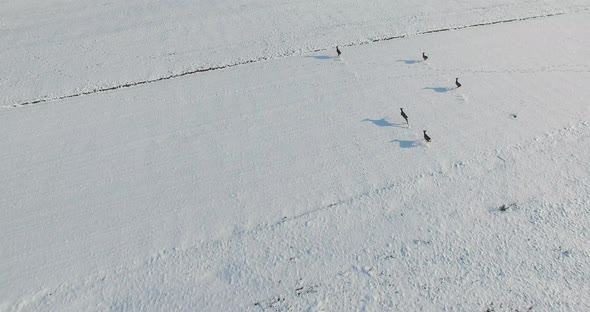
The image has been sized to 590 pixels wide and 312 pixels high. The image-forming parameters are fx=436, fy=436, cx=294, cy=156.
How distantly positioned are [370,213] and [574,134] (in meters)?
5.35

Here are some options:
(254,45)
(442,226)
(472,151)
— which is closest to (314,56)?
(254,45)

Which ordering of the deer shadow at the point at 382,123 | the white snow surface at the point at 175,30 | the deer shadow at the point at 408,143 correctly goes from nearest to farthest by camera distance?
1. the deer shadow at the point at 408,143
2. the deer shadow at the point at 382,123
3. the white snow surface at the point at 175,30

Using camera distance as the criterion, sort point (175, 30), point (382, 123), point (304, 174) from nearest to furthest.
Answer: point (304, 174), point (382, 123), point (175, 30)

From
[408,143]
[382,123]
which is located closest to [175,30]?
[382,123]

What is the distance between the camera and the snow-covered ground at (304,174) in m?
7.28

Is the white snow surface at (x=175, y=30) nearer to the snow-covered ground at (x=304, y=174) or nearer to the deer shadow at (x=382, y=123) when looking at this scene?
the snow-covered ground at (x=304, y=174)

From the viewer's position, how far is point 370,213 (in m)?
8.30

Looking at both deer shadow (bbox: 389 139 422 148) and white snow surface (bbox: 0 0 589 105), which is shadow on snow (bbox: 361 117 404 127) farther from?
white snow surface (bbox: 0 0 589 105)

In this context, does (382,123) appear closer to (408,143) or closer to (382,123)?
(382,123)

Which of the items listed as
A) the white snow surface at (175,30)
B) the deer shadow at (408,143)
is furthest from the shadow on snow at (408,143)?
the white snow surface at (175,30)

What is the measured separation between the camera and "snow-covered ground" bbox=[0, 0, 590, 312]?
7277 millimetres

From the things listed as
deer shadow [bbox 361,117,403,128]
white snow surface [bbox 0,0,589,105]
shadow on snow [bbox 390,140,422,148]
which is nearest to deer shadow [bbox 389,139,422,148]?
shadow on snow [bbox 390,140,422,148]

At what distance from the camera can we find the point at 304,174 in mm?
9195

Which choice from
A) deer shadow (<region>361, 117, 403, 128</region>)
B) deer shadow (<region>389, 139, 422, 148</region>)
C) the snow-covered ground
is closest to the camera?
the snow-covered ground
